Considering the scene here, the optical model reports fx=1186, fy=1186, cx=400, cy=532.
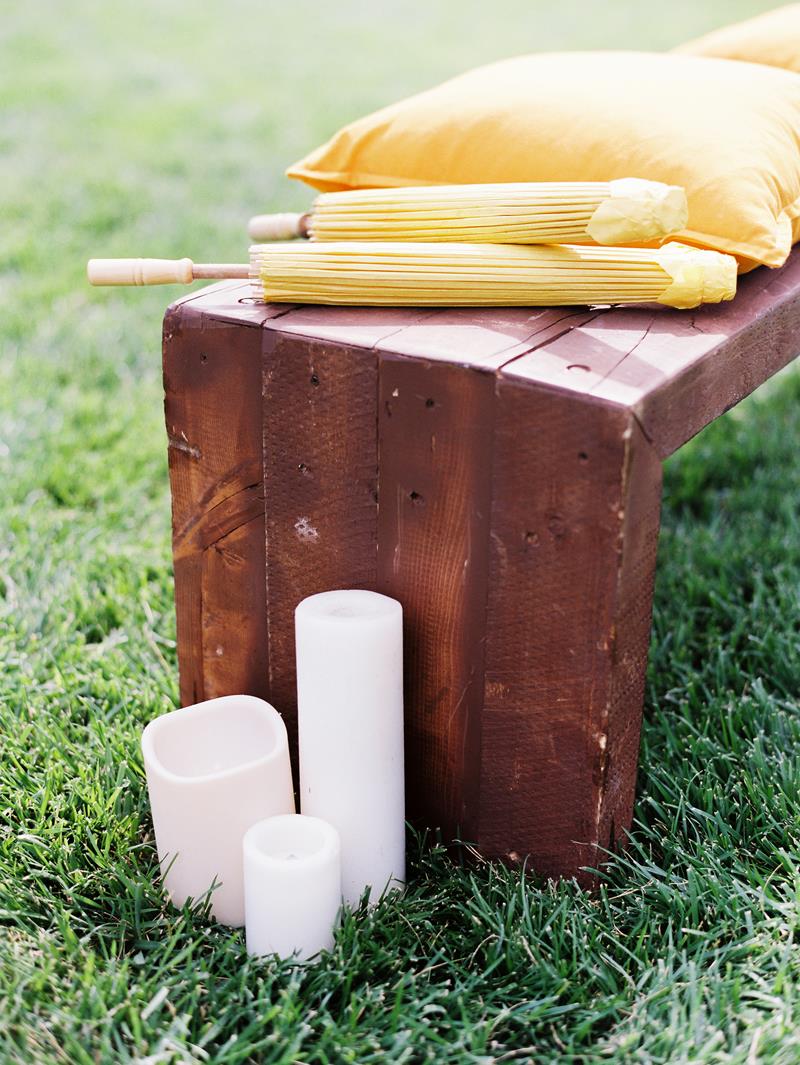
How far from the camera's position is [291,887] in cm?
121

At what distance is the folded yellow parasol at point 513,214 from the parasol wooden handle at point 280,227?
0.19 meters

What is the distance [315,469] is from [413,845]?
481 millimetres

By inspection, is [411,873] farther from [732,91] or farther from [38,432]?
[38,432]

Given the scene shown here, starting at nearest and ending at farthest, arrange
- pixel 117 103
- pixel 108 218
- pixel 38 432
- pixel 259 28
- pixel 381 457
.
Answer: pixel 381 457, pixel 38 432, pixel 108 218, pixel 117 103, pixel 259 28

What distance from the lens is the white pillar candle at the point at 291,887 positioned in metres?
1.21

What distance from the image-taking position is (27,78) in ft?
17.4

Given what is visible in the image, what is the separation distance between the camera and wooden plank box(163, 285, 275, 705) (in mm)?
1386

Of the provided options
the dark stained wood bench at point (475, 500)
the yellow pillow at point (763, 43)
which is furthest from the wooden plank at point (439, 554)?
the yellow pillow at point (763, 43)

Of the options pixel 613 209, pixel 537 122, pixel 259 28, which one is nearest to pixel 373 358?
pixel 613 209

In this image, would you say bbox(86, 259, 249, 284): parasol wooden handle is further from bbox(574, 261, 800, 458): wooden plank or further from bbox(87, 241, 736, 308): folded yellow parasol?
bbox(574, 261, 800, 458): wooden plank

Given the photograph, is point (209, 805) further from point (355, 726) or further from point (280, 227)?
point (280, 227)

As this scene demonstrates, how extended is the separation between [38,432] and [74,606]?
704 millimetres

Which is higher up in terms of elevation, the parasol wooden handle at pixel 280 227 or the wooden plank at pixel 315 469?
the parasol wooden handle at pixel 280 227

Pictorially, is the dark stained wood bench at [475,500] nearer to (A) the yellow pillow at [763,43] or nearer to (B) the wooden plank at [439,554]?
(B) the wooden plank at [439,554]
